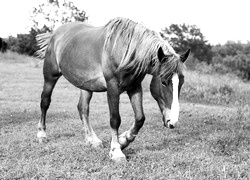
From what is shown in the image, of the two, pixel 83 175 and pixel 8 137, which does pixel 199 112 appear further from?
pixel 83 175

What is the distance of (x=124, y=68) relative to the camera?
4078mm

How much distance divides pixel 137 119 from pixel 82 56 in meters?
1.41

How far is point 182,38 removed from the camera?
62938 millimetres

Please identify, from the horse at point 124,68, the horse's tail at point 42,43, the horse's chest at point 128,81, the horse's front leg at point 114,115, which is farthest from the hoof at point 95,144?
the horse's tail at point 42,43

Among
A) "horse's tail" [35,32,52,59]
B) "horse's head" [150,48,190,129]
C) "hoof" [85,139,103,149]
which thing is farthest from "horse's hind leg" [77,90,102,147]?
"horse's head" [150,48,190,129]

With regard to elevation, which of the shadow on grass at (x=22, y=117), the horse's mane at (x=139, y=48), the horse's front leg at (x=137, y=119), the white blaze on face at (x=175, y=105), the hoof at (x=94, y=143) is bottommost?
the shadow on grass at (x=22, y=117)

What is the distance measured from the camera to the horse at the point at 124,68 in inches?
150

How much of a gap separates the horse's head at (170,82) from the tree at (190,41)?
185ft

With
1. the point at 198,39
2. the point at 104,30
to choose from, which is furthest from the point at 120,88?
the point at 198,39

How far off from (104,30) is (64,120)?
3.70 meters

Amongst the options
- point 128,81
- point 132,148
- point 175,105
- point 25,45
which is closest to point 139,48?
point 128,81

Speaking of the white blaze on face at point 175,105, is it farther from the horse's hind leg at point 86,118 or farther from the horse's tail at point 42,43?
the horse's tail at point 42,43

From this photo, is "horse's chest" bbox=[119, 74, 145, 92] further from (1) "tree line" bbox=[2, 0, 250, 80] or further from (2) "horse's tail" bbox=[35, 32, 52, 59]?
(1) "tree line" bbox=[2, 0, 250, 80]

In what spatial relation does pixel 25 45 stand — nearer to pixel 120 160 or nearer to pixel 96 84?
pixel 96 84
